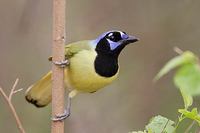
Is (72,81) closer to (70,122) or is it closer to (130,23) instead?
(70,122)

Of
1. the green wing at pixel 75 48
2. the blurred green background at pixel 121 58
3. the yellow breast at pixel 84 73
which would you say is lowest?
the blurred green background at pixel 121 58

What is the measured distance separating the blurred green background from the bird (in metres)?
1.86

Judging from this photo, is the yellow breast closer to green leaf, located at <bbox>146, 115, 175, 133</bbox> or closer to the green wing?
the green wing

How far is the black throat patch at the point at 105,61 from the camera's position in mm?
2953

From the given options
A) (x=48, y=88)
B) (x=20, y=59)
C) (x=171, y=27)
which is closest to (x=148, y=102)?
(x=171, y=27)

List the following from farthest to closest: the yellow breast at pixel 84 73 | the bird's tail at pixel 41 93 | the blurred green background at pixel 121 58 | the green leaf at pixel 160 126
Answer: the blurred green background at pixel 121 58
the bird's tail at pixel 41 93
the yellow breast at pixel 84 73
the green leaf at pixel 160 126

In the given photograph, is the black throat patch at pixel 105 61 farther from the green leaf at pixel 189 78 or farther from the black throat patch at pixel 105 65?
the green leaf at pixel 189 78

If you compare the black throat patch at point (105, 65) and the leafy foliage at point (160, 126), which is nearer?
the leafy foliage at point (160, 126)

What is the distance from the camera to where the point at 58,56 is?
7.35ft

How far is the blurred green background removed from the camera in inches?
197

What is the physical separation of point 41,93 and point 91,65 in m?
0.33

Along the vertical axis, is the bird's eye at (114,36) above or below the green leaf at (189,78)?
below

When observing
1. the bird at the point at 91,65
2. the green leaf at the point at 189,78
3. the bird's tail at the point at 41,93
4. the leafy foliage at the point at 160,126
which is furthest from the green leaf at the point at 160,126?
the bird's tail at the point at 41,93

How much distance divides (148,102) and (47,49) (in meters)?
0.91
